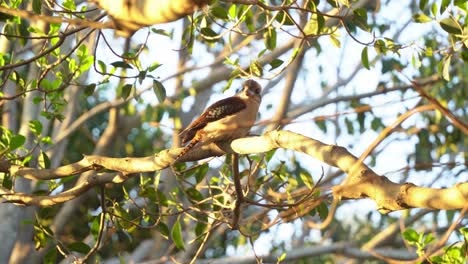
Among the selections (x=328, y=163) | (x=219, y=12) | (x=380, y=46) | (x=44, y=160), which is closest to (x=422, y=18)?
(x=380, y=46)

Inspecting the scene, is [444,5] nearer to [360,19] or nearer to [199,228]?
[360,19]

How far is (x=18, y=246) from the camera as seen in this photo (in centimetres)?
779

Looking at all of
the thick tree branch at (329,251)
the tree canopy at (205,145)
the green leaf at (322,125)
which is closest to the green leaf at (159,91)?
the tree canopy at (205,145)

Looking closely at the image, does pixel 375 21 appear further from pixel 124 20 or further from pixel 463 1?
pixel 124 20

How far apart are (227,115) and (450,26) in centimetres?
185

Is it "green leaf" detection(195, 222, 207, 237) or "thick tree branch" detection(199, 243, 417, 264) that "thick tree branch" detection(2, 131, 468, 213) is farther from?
"thick tree branch" detection(199, 243, 417, 264)

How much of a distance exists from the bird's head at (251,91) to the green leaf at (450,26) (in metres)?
1.85

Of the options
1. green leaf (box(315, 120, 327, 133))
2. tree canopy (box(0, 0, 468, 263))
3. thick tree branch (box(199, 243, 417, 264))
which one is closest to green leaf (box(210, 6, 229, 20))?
tree canopy (box(0, 0, 468, 263))

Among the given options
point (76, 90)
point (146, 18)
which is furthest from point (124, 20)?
point (76, 90)

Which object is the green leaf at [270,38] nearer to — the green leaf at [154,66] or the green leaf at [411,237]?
the green leaf at [154,66]

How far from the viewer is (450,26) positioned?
5.04 m

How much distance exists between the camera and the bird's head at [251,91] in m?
6.49

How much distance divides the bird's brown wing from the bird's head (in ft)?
0.51

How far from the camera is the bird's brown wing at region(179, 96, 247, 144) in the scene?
5.91 m
